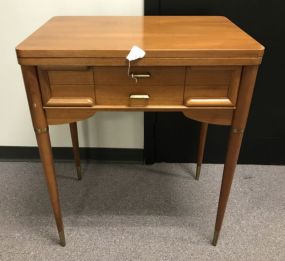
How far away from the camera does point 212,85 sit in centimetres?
81

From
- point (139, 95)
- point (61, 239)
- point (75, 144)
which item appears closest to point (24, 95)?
point (75, 144)

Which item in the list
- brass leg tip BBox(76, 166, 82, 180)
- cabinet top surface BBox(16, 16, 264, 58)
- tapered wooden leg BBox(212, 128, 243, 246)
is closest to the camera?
cabinet top surface BBox(16, 16, 264, 58)

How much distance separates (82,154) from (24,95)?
421 millimetres

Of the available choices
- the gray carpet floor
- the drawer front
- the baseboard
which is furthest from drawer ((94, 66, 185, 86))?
the baseboard

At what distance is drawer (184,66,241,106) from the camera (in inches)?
31.0

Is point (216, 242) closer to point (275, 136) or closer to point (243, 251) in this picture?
point (243, 251)

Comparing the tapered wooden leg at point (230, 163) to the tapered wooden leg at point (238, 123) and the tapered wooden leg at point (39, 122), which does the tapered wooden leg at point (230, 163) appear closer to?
the tapered wooden leg at point (238, 123)

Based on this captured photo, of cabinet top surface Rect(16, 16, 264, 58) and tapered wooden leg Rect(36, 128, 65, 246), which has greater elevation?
cabinet top surface Rect(16, 16, 264, 58)

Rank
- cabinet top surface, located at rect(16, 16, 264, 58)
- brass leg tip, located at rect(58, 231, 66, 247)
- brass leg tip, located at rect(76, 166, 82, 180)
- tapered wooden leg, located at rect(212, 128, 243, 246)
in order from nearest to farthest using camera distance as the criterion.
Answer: cabinet top surface, located at rect(16, 16, 264, 58)
tapered wooden leg, located at rect(212, 128, 243, 246)
brass leg tip, located at rect(58, 231, 66, 247)
brass leg tip, located at rect(76, 166, 82, 180)

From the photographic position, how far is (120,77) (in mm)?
801

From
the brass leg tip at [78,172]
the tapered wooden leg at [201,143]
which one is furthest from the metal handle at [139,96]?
the brass leg tip at [78,172]

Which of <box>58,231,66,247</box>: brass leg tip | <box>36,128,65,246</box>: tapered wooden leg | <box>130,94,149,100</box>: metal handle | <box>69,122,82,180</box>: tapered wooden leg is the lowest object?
<box>58,231,66,247</box>: brass leg tip

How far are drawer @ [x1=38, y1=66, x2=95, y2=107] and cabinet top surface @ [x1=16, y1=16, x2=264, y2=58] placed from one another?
0.18ft

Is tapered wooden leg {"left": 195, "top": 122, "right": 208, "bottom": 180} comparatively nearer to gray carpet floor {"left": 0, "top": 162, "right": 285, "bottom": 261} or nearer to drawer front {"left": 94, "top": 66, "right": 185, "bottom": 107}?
gray carpet floor {"left": 0, "top": 162, "right": 285, "bottom": 261}
